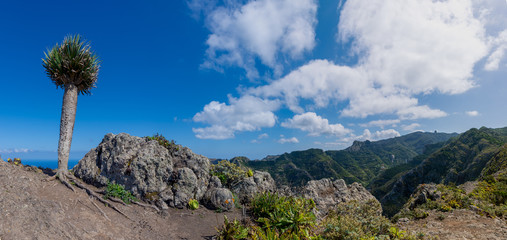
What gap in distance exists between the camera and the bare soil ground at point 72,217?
660cm

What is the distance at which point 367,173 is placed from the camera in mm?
131625

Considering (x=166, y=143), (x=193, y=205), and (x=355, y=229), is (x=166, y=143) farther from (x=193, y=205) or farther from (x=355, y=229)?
(x=355, y=229)

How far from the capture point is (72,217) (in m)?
7.71

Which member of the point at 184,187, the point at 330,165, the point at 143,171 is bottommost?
the point at 330,165

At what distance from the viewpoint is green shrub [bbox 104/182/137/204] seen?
10.1 metres

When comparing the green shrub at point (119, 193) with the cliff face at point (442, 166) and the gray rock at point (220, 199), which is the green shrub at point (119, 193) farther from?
the cliff face at point (442, 166)

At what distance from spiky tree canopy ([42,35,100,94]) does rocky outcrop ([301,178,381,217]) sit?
1686 centimetres

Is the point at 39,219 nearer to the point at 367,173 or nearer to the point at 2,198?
the point at 2,198

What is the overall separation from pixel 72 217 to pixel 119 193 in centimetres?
256

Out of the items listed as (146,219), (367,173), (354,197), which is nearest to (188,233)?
(146,219)

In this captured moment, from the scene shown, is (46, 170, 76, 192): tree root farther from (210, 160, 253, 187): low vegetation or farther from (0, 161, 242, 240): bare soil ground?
(210, 160, 253, 187): low vegetation

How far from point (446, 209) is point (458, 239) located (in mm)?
4526

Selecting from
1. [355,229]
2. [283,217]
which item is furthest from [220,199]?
[355,229]

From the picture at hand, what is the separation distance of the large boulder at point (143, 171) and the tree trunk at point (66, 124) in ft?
2.77
